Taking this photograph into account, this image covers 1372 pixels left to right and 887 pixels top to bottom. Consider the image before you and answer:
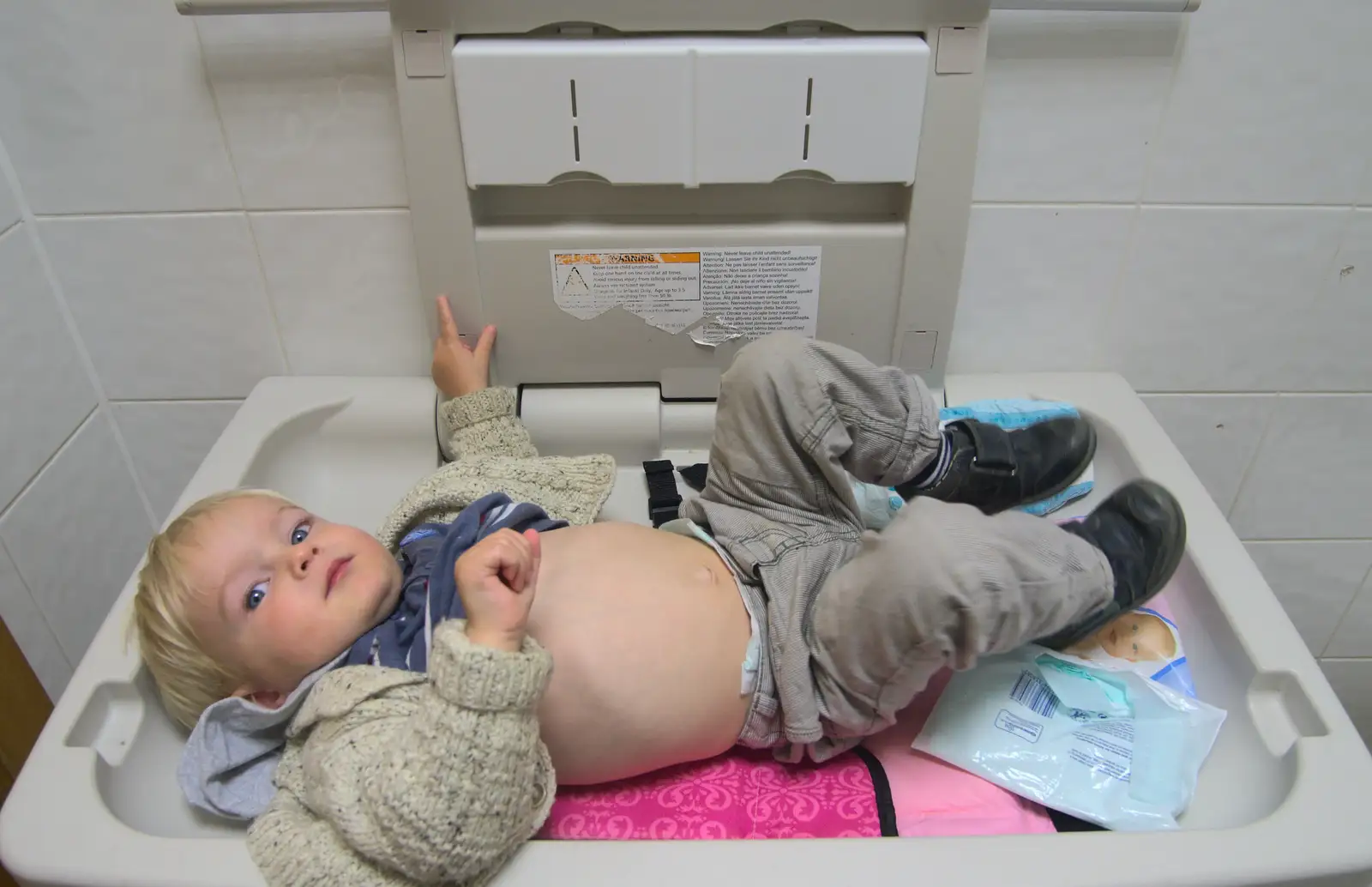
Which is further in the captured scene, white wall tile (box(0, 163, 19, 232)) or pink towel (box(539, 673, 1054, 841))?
white wall tile (box(0, 163, 19, 232))

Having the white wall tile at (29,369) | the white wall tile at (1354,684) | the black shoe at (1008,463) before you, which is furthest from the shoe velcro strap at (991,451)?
the white wall tile at (29,369)

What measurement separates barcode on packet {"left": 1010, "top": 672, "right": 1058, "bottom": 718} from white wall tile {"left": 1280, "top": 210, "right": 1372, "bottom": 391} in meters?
0.51

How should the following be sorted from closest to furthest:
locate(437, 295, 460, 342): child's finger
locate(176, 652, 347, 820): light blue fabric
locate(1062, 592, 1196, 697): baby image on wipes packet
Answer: locate(176, 652, 347, 820): light blue fabric → locate(1062, 592, 1196, 697): baby image on wipes packet → locate(437, 295, 460, 342): child's finger

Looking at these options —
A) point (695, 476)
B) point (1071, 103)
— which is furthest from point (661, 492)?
point (1071, 103)

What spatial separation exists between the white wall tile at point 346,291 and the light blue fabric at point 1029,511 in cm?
48

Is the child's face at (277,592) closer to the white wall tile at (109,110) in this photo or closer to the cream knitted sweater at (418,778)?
the cream knitted sweater at (418,778)

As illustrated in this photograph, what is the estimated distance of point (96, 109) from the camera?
829 millimetres

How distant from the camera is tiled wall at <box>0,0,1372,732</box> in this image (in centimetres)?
81

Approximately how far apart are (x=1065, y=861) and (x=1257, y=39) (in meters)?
0.70

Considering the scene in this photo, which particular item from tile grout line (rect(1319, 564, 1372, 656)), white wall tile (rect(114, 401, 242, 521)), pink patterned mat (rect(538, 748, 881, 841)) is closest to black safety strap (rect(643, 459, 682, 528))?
pink patterned mat (rect(538, 748, 881, 841))

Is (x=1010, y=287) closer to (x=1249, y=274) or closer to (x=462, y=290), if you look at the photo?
(x=1249, y=274)

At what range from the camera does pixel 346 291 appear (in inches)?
37.0

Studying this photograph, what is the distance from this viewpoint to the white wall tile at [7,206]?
0.85m

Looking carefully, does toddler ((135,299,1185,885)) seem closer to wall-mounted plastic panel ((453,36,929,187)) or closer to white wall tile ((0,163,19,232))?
wall-mounted plastic panel ((453,36,929,187))
